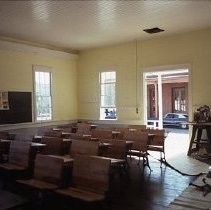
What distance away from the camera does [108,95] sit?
10.2 meters

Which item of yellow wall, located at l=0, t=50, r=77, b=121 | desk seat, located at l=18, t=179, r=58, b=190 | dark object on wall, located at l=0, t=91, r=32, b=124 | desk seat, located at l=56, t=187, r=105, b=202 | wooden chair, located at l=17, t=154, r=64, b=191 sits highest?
yellow wall, located at l=0, t=50, r=77, b=121

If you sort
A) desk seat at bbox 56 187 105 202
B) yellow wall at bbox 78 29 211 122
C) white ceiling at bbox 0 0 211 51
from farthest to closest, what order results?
yellow wall at bbox 78 29 211 122 < white ceiling at bbox 0 0 211 51 < desk seat at bbox 56 187 105 202

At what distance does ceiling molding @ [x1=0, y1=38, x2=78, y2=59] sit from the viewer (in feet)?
27.3

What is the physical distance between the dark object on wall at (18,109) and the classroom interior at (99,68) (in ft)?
0.14

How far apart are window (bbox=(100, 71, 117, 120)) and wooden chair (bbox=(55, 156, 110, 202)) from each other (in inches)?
240

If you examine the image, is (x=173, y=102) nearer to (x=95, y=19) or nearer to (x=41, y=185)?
(x=95, y=19)

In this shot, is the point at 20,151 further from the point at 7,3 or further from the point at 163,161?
the point at 163,161

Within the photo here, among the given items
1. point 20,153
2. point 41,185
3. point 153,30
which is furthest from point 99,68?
point 41,185

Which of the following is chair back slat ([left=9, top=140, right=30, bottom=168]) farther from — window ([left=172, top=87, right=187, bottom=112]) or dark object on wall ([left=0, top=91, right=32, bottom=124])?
window ([left=172, top=87, right=187, bottom=112])

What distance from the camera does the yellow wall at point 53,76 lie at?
8.41m

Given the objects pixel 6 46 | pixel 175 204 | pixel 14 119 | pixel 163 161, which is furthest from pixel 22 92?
pixel 175 204

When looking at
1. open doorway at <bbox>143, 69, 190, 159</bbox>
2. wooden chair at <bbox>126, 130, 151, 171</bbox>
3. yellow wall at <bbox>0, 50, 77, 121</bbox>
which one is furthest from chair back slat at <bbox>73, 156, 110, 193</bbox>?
open doorway at <bbox>143, 69, 190, 159</bbox>

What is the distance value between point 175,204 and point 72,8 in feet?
13.4

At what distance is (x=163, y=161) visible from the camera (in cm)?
691
